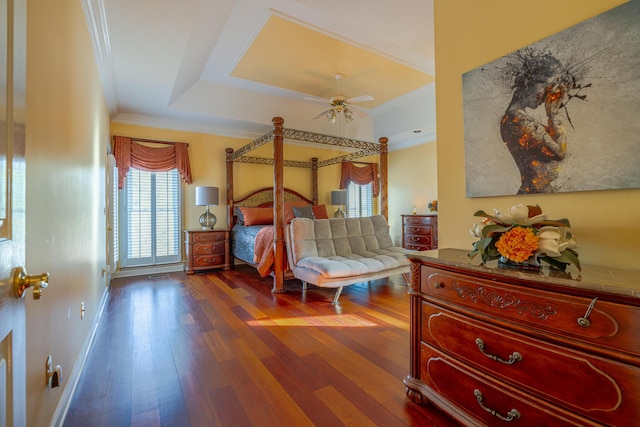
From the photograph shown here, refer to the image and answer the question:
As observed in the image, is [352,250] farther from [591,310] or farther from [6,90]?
[6,90]

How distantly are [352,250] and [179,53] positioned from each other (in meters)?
3.00

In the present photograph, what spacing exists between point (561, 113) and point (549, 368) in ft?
3.62

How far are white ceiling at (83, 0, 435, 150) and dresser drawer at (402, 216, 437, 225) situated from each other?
66.1 inches

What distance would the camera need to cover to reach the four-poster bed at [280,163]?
3.74 metres

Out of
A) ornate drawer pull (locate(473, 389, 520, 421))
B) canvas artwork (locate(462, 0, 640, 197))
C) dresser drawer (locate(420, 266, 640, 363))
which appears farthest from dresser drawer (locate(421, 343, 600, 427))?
canvas artwork (locate(462, 0, 640, 197))

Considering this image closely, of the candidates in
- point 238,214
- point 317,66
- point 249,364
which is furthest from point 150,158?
point 249,364

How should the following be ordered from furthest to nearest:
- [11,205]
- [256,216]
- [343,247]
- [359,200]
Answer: [359,200], [256,216], [343,247], [11,205]

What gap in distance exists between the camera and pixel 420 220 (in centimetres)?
563

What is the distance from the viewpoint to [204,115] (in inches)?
183

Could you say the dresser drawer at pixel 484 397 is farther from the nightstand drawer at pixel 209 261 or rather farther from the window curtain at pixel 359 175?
the window curtain at pixel 359 175

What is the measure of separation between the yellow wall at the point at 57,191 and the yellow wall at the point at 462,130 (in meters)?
2.09

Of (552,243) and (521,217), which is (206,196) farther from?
(552,243)

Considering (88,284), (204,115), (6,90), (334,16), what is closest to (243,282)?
(88,284)

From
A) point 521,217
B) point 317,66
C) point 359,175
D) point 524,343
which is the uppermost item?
point 317,66
